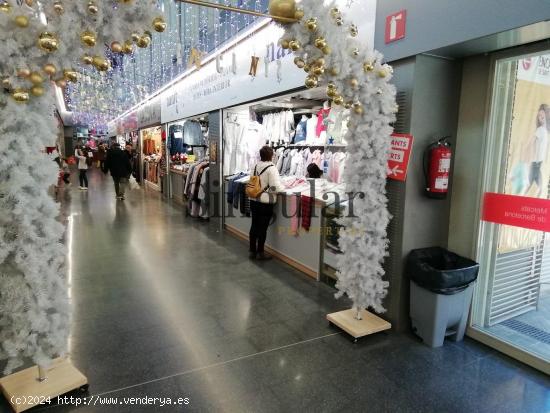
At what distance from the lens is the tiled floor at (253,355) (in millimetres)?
2279

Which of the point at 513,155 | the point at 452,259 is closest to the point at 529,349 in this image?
the point at 452,259

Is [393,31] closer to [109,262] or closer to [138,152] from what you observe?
[109,262]

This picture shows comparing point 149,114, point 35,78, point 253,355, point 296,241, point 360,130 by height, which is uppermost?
point 149,114

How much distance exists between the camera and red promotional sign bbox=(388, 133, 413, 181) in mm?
2906

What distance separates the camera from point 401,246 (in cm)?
307

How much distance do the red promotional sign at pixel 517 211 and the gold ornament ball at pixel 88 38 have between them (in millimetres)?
3013

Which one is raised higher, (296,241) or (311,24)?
(311,24)

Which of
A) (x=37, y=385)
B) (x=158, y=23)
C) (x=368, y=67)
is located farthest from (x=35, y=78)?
(x=368, y=67)

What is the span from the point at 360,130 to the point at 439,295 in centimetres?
143

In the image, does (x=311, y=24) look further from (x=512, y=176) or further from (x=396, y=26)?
(x=512, y=176)

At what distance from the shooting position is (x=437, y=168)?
290 cm

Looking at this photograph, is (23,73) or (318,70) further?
(318,70)

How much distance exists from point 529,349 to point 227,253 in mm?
3768

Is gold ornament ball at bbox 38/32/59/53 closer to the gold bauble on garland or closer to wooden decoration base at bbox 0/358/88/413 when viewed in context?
the gold bauble on garland
